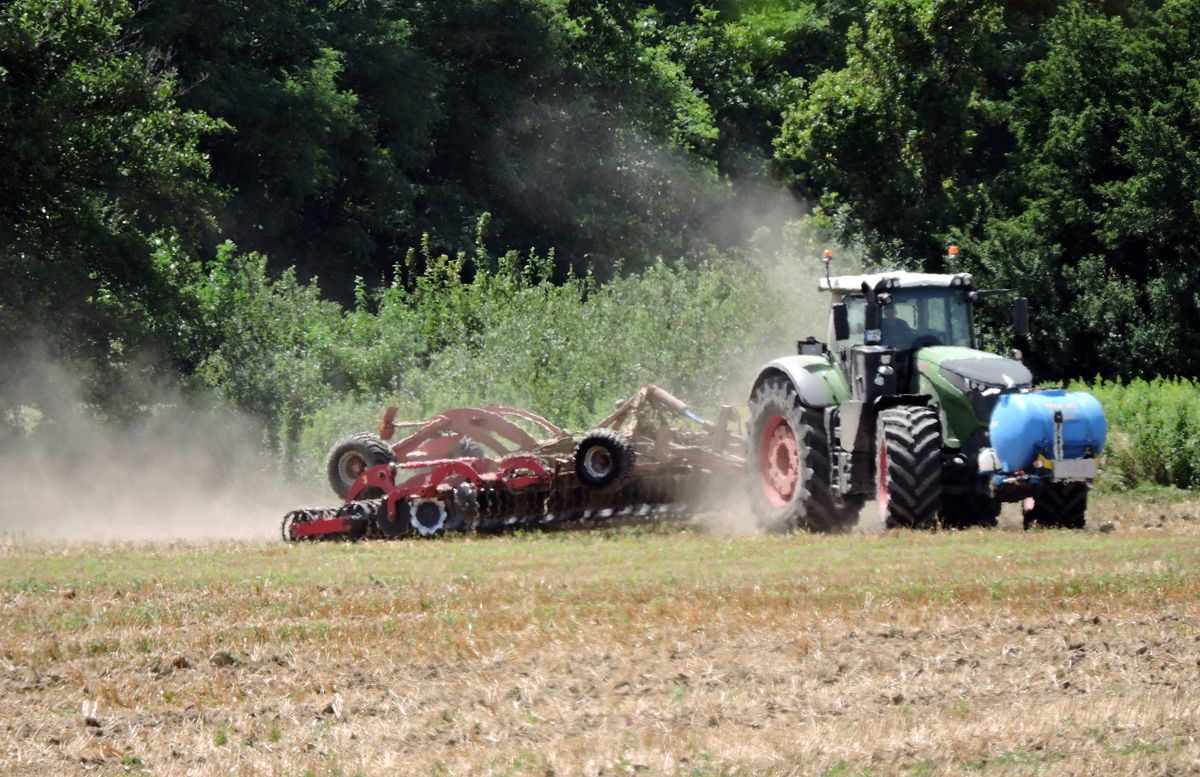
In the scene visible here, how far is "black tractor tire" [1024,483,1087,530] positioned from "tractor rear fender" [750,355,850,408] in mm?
2088

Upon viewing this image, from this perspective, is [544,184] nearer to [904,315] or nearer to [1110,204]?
[1110,204]

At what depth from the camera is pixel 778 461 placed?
691 inches

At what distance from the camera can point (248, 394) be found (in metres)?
29.2

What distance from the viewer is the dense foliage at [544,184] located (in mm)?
25969

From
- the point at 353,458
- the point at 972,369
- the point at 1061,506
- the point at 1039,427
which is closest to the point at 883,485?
the point at 972,369

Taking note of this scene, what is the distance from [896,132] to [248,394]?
1499 centimetres

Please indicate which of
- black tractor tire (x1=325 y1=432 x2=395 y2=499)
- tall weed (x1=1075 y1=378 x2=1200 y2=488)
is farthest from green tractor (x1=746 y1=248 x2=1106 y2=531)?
tall weed (x1=1075 y1=378 x2=1200 y2=488)

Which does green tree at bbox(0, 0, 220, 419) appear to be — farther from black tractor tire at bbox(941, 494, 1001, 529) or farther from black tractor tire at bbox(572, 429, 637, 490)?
black tractor tire at bbox(941, 494, 1001, 529)

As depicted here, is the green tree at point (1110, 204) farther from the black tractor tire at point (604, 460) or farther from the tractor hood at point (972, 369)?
the black tractor tire at point (604, 460)

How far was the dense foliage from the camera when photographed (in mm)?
25969

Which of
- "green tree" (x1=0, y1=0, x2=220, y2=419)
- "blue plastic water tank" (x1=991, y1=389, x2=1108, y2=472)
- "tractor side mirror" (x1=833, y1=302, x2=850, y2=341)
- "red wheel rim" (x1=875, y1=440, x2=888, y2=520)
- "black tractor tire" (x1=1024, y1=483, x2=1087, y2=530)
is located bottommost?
"black tractor tire" (x1=1024, y1=483, x2=1087, y2=530)

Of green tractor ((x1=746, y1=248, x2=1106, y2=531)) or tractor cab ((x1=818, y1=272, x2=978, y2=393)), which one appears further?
tractor cab ((x1=818, y1=272, x2=978, y2=393))

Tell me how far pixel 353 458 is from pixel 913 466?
676 centimetres

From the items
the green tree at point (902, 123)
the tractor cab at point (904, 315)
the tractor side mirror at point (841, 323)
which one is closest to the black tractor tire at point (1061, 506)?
the tractor cab at point (904, 315)
